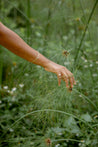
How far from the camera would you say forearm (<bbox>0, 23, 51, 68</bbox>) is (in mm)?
1197

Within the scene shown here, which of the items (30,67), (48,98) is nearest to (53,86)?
(48,98)

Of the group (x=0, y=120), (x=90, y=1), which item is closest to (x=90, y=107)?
(x=0, y=120)

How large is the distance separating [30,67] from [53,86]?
29 cm

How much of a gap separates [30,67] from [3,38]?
0.70 m

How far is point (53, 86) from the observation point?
1769 millimetres

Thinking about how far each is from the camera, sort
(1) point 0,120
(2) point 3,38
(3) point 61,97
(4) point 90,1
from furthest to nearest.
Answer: (4) point 90,1 → (1) point 0,120 → (3) point 61,97 → (2) point 3,38

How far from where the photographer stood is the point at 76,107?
2.00m

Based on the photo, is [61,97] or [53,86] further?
[53,86]

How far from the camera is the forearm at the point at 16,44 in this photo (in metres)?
1.20

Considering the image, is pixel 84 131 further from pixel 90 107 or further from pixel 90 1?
pixel 90 1

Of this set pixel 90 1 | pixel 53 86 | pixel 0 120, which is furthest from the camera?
pixel 90 1

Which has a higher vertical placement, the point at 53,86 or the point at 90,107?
the point at 53,86

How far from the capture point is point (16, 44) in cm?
122

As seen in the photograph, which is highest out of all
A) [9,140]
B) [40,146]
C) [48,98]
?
[48,98]
